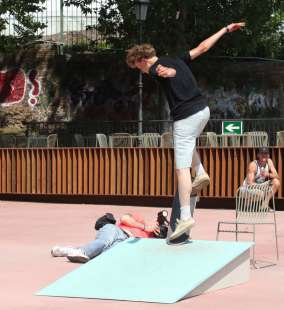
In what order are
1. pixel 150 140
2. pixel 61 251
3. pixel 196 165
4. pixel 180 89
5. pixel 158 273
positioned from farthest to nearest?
pixel 150 140 < pixel 61 251 < pixel 196 165 < pixel 180 89 < pixel 158 273

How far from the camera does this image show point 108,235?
9.17m

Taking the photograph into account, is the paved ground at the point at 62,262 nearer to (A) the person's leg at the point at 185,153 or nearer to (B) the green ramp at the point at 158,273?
(B) the green ramp at the point at 158,273

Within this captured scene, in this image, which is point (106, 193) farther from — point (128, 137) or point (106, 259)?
point (106, 259)

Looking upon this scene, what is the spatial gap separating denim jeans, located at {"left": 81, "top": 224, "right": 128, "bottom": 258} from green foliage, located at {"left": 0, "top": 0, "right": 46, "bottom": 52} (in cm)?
1916

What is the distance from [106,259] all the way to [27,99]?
2160cm

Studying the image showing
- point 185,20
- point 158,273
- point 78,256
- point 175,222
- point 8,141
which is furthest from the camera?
point 185,20

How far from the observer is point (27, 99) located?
28969mm

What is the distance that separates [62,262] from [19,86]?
66.6ft

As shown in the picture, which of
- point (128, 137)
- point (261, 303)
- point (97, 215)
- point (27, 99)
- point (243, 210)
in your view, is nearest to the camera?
point (261, 303)

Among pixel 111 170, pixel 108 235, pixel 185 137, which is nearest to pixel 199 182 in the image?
pixel 185 137

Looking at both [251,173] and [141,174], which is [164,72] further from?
[141,174]

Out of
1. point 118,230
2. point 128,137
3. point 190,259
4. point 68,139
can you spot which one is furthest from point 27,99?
point 190,259

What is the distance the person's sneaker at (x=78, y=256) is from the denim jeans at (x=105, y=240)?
44 mm

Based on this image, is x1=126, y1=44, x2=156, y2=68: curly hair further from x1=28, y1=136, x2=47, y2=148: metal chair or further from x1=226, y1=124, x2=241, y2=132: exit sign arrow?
x1=28, y1=136, x2=47, y2=148: metal chair
